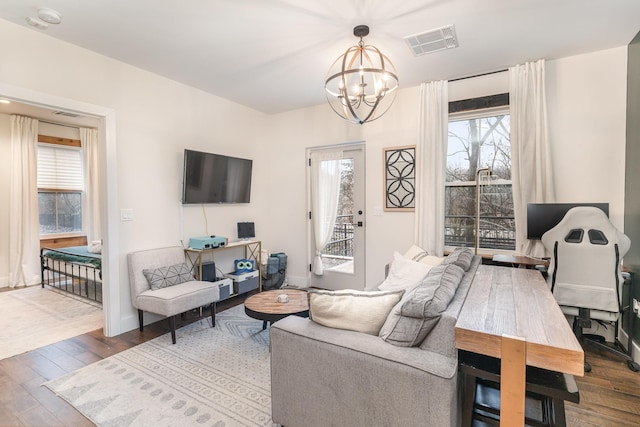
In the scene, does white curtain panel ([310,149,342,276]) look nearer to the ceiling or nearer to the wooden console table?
the wooden console table

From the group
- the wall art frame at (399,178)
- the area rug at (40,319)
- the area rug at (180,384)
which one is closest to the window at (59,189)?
the area rug at (40,319)

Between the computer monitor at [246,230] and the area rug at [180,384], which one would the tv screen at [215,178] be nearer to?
the computer monitor at [246,230]

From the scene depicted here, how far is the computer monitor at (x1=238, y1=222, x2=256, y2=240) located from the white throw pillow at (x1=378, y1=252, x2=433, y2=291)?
2476 mm

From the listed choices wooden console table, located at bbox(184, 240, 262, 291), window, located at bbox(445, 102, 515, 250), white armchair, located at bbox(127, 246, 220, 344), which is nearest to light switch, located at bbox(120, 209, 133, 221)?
white armchair, located at bbox(127, 246, 220, 344)

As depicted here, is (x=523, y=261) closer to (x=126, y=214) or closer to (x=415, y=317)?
(x=415, y=317)

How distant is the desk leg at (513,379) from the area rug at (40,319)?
369 centimetres

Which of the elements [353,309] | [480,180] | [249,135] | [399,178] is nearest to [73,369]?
[353,309]

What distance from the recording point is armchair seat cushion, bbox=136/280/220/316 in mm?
2828

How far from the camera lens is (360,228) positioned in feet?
14.2

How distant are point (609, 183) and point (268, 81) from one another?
368cm

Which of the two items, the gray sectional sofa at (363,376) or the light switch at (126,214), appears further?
the light switch at (126,214)

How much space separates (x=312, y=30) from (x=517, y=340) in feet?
8.43

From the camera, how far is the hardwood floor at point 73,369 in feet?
6.15

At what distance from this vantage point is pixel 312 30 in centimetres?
254
